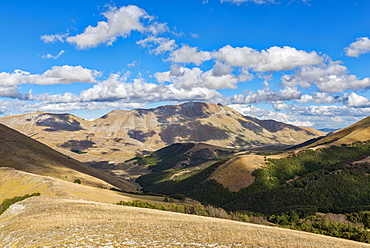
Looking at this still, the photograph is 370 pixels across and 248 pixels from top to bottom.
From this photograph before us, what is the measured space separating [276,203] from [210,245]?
80.9 meters

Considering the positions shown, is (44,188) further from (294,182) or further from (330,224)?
(294,182)

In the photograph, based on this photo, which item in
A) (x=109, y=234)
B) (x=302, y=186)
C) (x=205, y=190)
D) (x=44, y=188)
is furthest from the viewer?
(x=205, y=190)

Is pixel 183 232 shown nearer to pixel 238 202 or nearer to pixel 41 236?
pixel 41 236

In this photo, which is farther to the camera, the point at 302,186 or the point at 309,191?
the point at 302,186

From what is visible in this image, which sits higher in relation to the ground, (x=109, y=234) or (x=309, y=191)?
(x=109, y=234)

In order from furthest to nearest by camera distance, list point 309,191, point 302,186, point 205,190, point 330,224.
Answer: point 205,190 < point 302,186 < point 309,191 < point 330,224

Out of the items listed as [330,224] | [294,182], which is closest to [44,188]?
[330,224]

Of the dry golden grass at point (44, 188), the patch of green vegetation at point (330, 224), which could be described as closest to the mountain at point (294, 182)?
the patch of green vegetation at point (330, 224)

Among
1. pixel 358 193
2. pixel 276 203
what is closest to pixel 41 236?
pixel 276 203

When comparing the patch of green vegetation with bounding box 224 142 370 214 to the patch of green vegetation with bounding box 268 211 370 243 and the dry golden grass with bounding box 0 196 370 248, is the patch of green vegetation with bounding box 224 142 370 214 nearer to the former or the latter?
the patch of green vegetation with bounding box 268 211 370 243

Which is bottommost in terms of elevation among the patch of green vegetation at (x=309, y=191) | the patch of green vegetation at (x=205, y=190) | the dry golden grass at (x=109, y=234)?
the patch of green vegetation at (x=205, y=190)

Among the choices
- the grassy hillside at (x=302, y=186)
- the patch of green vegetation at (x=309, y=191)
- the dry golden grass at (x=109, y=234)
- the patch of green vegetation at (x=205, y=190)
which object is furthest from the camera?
the patch of green vegetation at (x=205, y=190)

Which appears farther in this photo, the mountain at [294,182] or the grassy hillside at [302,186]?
the mountain at [294,182]

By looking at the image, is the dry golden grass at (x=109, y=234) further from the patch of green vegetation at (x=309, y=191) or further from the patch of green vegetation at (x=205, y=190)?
the patch of green vegetation at (x=205, y=190)
